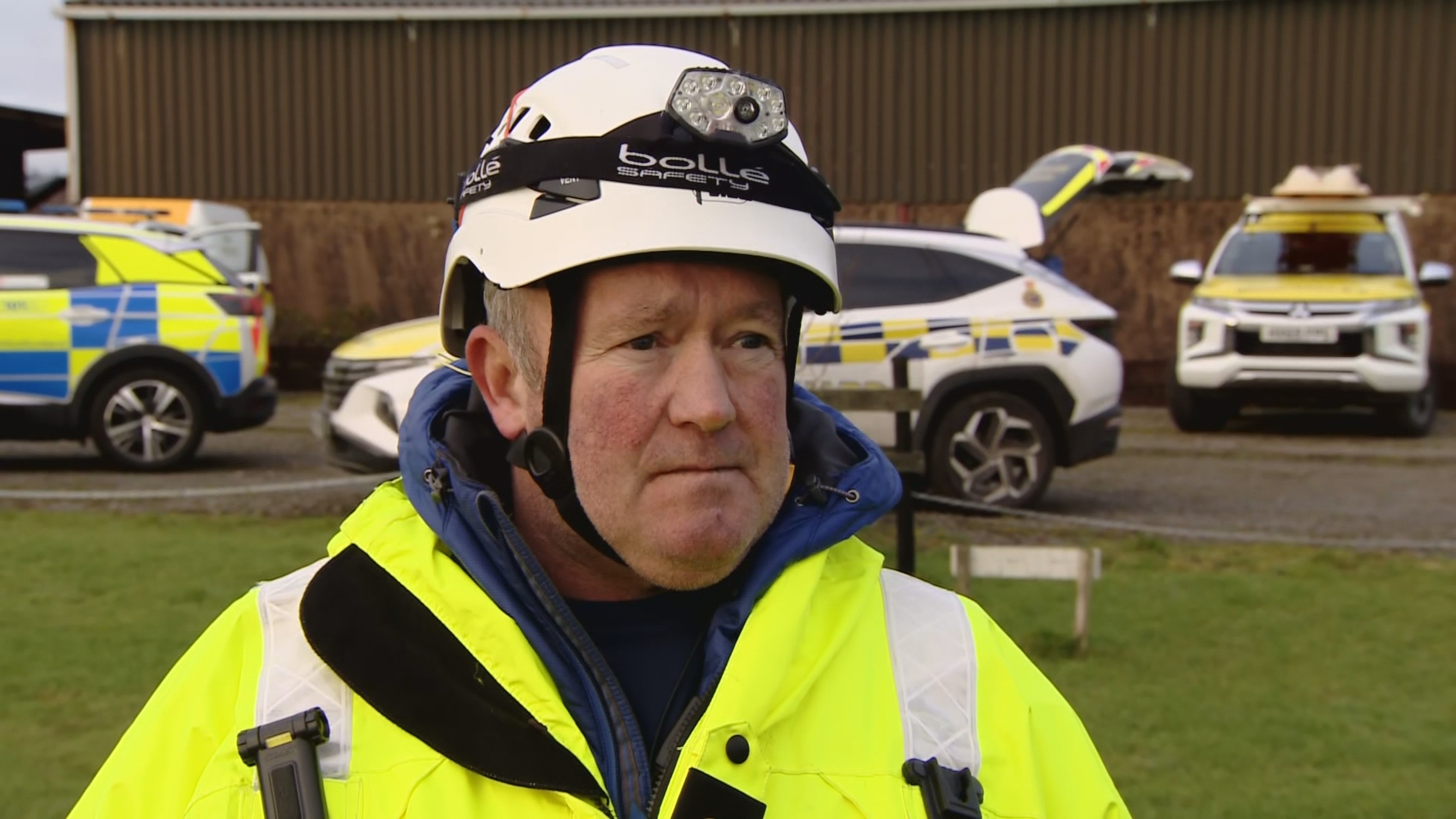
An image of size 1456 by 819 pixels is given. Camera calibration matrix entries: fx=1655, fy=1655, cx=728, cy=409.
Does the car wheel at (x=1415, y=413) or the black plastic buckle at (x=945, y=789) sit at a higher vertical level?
the black plastic buckle at (x=945, y=789)

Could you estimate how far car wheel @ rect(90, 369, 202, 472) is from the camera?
10.9 m

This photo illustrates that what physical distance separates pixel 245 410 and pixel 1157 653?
7.09m

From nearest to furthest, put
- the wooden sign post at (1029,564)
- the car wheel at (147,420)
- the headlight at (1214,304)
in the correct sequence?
1. the wooden sign post at (1029,564)
2. the car wheel at (147,420)
3. the headlight at (1214,304)

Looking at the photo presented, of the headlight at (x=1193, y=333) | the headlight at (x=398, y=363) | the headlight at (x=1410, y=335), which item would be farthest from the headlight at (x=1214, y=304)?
the headlight at (x=398, y=363)

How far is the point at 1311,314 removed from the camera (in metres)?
13.4

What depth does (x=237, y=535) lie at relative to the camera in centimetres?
868

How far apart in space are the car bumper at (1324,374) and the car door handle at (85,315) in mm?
8676

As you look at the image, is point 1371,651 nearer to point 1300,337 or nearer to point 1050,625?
point 1050,625

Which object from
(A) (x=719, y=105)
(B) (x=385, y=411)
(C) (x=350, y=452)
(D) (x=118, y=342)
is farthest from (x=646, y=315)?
(D) (x=118, y=342)

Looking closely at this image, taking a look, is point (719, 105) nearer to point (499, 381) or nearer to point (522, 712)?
point (499, 381)

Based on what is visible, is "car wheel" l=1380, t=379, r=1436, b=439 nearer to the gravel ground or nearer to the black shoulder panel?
the gravel ground

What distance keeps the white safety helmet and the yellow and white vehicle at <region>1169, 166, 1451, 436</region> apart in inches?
486

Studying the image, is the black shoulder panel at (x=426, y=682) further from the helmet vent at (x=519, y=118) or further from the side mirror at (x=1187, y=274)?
the side mirror at (x=1187, y=274)

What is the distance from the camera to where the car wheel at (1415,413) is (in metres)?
14.1
